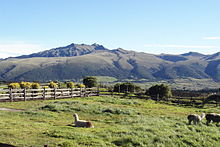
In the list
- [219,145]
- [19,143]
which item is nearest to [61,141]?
[19,143]

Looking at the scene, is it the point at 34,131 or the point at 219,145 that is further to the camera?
the point at 219,145

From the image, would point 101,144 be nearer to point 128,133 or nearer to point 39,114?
point 128,133

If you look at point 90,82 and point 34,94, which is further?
point 90,82

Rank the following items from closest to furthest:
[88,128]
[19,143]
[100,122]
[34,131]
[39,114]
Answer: [19,143], [34,131], [88,128], [100,122], [39,114]

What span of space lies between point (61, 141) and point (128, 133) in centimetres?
457

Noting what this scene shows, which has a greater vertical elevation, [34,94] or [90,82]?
[34,94]

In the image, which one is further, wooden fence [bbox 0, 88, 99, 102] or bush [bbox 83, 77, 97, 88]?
bush [bbox 83, 77, 97, 88]

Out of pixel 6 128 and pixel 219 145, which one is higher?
pixel 6 128

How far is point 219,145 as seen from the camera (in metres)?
15.0

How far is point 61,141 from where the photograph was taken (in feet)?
40.2

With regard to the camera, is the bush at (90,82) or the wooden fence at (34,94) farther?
the bush at (90,82)

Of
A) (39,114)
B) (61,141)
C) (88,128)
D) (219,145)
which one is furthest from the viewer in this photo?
(39,114)

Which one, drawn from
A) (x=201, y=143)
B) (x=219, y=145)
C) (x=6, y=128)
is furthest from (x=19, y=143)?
(x=219, y=145)

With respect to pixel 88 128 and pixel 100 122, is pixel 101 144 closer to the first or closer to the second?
pixel 88 128
